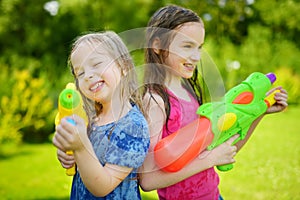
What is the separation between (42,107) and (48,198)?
2.42m

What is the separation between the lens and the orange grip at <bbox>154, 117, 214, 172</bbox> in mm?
1442

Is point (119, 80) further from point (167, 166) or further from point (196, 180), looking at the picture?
point (196, 180)

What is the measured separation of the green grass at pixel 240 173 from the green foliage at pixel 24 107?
275 mm

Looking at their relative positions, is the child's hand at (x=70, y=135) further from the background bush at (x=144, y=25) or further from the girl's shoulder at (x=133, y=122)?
the background bush at (x=144, y=25)

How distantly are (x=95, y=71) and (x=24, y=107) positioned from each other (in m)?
5.13

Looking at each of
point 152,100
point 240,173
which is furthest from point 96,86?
point 240,173

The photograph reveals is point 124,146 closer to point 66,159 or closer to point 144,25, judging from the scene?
A: point 66,159

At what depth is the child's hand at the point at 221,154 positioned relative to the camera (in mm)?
1561

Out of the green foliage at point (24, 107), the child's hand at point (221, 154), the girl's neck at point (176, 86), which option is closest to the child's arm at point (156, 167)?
the child's hand at point (221, 154)

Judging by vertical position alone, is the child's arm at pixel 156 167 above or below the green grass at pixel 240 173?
above

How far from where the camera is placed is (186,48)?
1551 millimetres

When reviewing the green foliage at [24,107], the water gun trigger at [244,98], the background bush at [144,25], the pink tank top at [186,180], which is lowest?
the background bush at [144,25]

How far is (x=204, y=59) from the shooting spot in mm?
1560

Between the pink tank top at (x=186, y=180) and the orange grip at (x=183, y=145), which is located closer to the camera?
the orange grip at (x=183, y=145)
